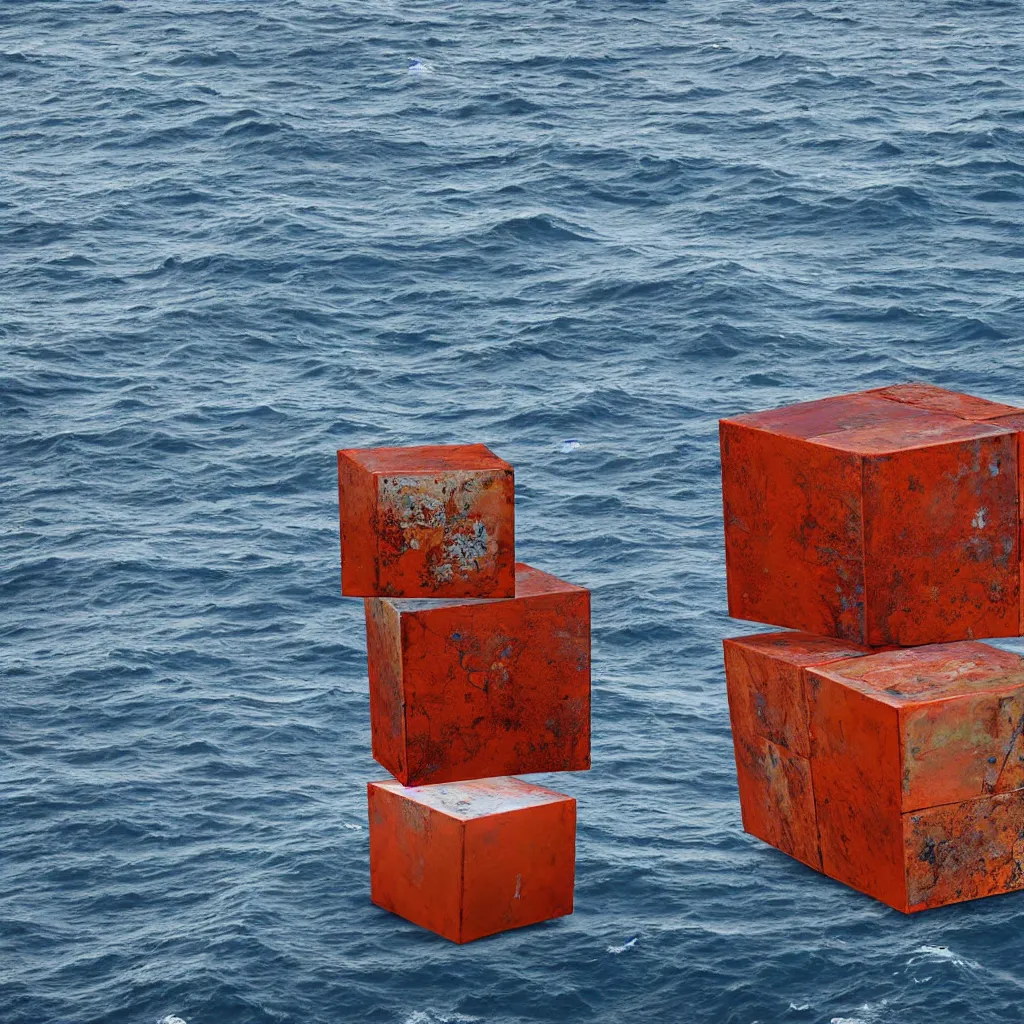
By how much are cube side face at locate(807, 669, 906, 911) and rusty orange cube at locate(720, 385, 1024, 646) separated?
0.50m

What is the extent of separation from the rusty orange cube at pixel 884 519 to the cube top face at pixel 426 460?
5.90ft

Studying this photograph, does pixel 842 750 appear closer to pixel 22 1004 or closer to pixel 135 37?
pixel 22 1004

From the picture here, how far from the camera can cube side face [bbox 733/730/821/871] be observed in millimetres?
13461

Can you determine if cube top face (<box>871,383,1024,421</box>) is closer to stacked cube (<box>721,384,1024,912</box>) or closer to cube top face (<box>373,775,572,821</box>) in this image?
stacked cube (<box>721,384,1024,912</box>)

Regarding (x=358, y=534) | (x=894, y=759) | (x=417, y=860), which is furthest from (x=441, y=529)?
(x=417, y=860)

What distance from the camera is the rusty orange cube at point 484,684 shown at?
44.6 feet

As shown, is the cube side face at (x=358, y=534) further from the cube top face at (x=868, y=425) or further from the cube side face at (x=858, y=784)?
the cube side face at (x=858, y=784)

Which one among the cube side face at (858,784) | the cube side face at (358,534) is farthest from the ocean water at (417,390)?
the cube side face at (358,534)

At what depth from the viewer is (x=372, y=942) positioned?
17.2m

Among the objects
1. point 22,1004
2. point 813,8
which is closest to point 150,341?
point 22,1004

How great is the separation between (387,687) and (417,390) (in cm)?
2136

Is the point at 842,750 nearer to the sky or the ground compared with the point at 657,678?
nearer to the sky

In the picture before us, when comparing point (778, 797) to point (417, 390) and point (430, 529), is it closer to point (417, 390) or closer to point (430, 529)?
point (430, 529)

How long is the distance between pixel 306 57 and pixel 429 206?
48.8 ft
